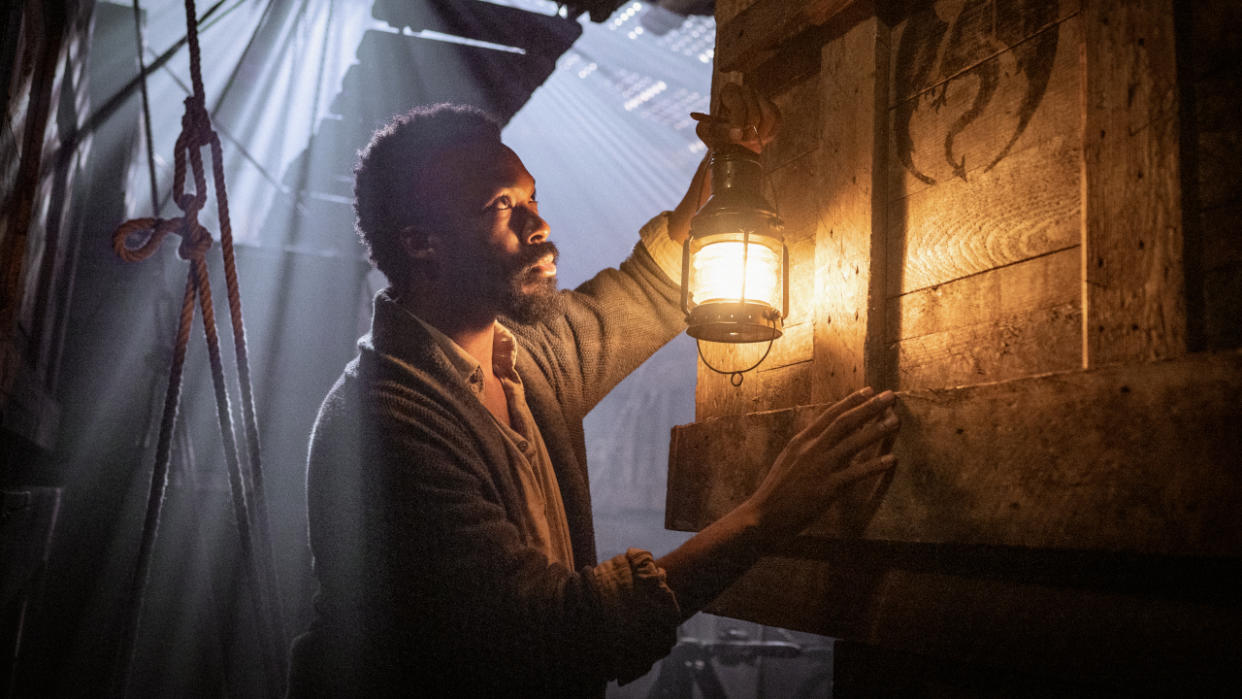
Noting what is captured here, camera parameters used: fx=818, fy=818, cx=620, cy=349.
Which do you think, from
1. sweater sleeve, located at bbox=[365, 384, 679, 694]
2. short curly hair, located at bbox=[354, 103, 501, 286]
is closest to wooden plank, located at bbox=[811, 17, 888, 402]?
sweater sleeve, located at bbox=[365, 384, 679, 694]

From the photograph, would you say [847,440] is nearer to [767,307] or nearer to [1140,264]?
[767,307]

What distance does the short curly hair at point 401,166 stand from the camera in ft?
10.00

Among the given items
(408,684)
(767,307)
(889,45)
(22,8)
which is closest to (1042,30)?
(889,45)

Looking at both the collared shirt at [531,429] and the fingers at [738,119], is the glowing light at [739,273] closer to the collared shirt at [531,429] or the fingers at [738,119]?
the fingers at [738,119]

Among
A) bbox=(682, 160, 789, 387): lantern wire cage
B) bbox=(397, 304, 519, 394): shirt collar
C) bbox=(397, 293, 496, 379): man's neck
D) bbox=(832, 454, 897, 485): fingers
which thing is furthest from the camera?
bbox=(397, 293, 496, 379): man's neck

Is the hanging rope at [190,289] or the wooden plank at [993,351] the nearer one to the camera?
the wooden plank at [993,351]

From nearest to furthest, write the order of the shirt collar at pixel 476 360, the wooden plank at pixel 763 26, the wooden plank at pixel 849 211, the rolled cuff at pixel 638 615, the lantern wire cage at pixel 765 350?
1. the rolled cuff at pixel 638 615
2. the wooden plank at pixel 849 211
3. the lantern wire cage at pixel 765 350
4. the wooden plank at pixel 763 26
5. the shirt collar at pixel 476 360

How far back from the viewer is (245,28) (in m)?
14.2

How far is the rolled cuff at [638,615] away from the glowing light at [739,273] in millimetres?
726

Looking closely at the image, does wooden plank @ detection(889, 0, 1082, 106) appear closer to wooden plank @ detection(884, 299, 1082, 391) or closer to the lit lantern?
the lit lantern

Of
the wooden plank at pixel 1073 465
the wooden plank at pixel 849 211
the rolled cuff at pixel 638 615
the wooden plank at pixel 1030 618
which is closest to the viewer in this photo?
the wooden plank at pixel 1073 465

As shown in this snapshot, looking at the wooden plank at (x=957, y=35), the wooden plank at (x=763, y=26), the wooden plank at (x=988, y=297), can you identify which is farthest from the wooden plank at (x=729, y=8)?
the wooden plank at (x=988, y=297)

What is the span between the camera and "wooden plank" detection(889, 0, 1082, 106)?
187cm

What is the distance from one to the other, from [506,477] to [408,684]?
623 millimetres
